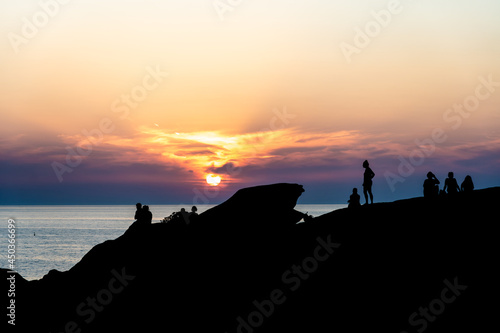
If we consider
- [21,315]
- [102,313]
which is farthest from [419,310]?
→ [21,315]

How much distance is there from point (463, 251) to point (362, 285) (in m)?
4.88

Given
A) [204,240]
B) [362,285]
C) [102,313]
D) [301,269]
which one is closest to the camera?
[362,285]

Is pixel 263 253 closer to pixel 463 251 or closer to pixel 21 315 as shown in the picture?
pixel 463 251

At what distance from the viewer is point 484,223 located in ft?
80.5
